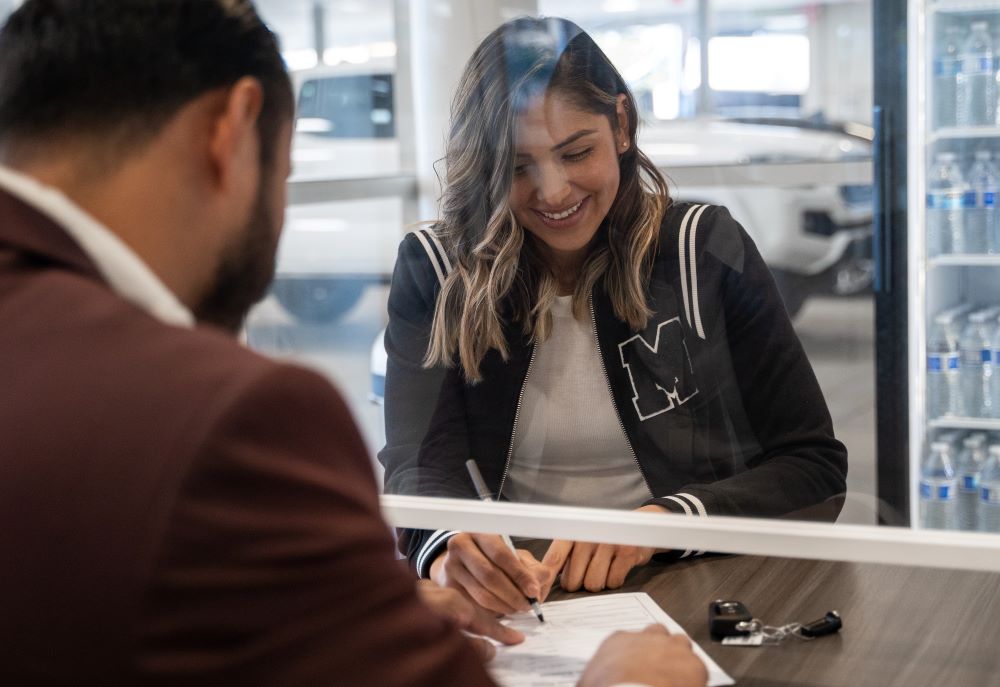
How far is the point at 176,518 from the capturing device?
60cm

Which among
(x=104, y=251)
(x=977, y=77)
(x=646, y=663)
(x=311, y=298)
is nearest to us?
(x=104, y=251)

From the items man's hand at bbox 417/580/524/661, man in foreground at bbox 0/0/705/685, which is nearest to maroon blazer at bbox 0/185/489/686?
man in foreground at bbox 0/0/705/685

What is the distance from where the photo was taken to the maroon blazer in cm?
60

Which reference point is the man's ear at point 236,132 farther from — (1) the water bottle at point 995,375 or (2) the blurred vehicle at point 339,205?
(1) the water bottle at point 995,375

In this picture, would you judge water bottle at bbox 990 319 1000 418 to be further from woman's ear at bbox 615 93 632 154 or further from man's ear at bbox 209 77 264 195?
man's ear at bbox 209 77 264 195

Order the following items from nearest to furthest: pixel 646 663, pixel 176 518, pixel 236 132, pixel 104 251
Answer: pixel 176 518, pixel 104 251, pixel 236 132, pixel 646 663

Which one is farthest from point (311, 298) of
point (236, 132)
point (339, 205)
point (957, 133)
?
point (957, 133)

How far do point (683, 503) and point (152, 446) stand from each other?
94 centimetres

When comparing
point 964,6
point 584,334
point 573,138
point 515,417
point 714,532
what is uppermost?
point 964,6

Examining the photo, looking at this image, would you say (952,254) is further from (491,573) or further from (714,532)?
(491,573)

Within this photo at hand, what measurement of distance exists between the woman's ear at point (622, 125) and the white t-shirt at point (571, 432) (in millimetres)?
213

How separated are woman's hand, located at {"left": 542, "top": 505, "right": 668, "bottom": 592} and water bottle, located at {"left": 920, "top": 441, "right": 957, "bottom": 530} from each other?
15.6 inches

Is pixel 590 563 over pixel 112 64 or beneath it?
beneath

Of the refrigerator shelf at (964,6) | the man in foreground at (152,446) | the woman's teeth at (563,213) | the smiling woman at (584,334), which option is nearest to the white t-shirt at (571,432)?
the smiling woman at (584,334)
